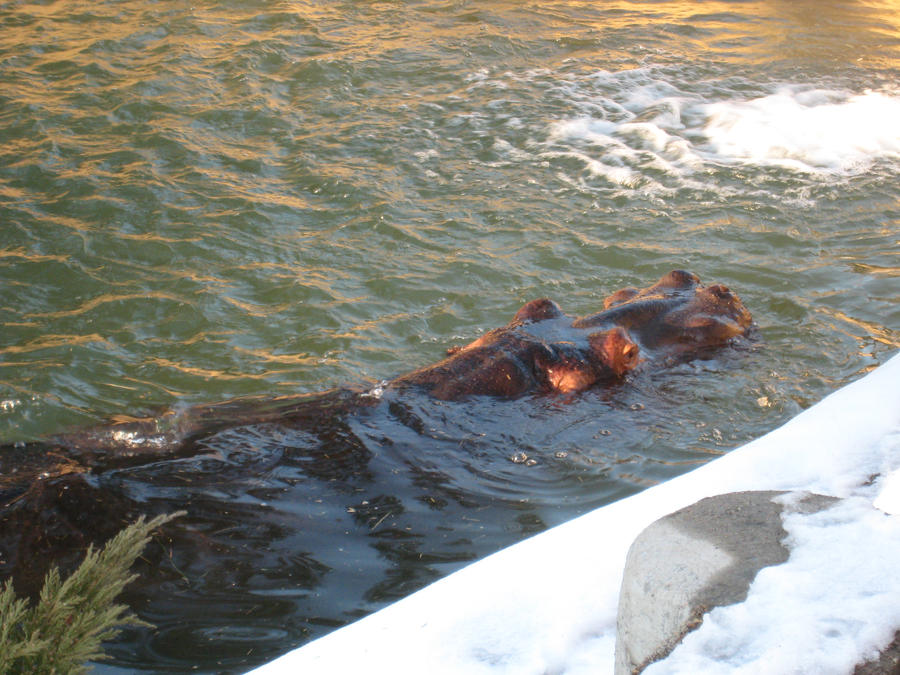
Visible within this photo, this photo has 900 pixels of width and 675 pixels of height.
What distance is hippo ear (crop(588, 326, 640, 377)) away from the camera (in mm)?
4426

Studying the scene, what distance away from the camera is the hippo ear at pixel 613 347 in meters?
4.43

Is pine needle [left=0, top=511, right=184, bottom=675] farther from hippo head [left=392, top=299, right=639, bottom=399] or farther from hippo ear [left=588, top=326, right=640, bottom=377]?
hippo ear [left=588, top=326, right=640, bottom=377]

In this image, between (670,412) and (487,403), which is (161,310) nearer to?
(487,403)

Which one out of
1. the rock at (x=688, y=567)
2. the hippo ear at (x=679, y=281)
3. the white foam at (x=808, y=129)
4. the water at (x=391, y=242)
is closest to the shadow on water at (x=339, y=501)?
the water at (x=391, y=242)

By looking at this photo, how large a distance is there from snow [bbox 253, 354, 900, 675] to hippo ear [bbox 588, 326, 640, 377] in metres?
0.98

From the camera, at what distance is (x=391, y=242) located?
22.1 feet

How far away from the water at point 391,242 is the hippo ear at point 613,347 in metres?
0.17

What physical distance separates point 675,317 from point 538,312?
30.2 inches

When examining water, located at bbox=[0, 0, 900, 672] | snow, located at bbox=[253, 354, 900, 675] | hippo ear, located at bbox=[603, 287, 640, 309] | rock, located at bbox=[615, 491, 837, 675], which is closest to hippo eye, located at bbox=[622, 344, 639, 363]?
water, located at bbox=[0, 0, 900, 672]

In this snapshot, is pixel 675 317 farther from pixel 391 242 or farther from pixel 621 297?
pixel 391 242

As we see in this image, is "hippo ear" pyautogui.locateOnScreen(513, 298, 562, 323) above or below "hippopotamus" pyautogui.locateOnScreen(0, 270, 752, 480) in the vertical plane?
above

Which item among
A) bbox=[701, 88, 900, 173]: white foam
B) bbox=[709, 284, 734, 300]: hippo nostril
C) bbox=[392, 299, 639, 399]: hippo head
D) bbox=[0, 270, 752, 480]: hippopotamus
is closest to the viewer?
bbox=[0, 270, 752, 480]: hippopotamus

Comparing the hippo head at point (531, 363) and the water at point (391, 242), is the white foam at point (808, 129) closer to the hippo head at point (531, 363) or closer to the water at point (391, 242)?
the water at point (391, 242)

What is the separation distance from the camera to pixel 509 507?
3.78m
